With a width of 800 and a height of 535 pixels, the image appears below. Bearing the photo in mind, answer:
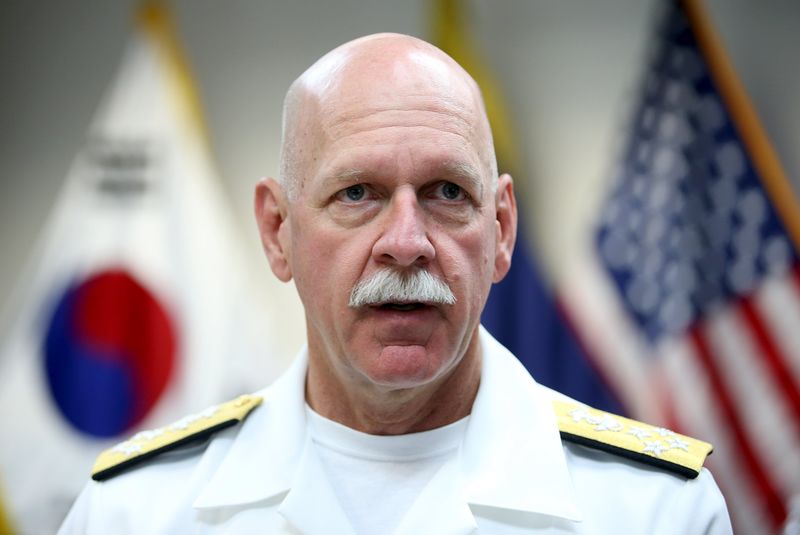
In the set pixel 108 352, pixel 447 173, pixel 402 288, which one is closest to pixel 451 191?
pixel 447 173

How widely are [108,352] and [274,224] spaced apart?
5.66 ft

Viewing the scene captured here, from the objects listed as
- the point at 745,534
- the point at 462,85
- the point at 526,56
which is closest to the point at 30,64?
the point at 526,56

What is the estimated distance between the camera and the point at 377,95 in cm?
134

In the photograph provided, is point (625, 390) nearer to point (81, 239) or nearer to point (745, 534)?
point (745, 534)

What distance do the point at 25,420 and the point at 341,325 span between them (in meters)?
2.01

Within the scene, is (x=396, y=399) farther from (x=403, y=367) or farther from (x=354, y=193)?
(x=354, y=193)

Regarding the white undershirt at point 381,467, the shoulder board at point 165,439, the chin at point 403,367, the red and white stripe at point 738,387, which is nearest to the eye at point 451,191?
the chin at point 403,367

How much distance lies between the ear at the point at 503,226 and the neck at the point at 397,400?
117mm

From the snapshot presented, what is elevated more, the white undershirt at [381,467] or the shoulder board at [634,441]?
the shoulder board at [634,441]

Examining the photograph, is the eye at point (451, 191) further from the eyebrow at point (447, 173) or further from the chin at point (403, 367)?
the chin at point (403, 367)

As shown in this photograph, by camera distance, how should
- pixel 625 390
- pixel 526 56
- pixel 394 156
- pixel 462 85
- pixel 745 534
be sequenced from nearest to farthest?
1. pixel 394 156
2. pixel 462 85
3. pixel 745 534
4. pixel 625 390
5. pixel 526 56

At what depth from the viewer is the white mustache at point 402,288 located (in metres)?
1.27

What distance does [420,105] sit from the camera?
134 cm

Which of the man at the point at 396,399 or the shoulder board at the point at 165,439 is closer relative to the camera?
the man at the point at 396,399
